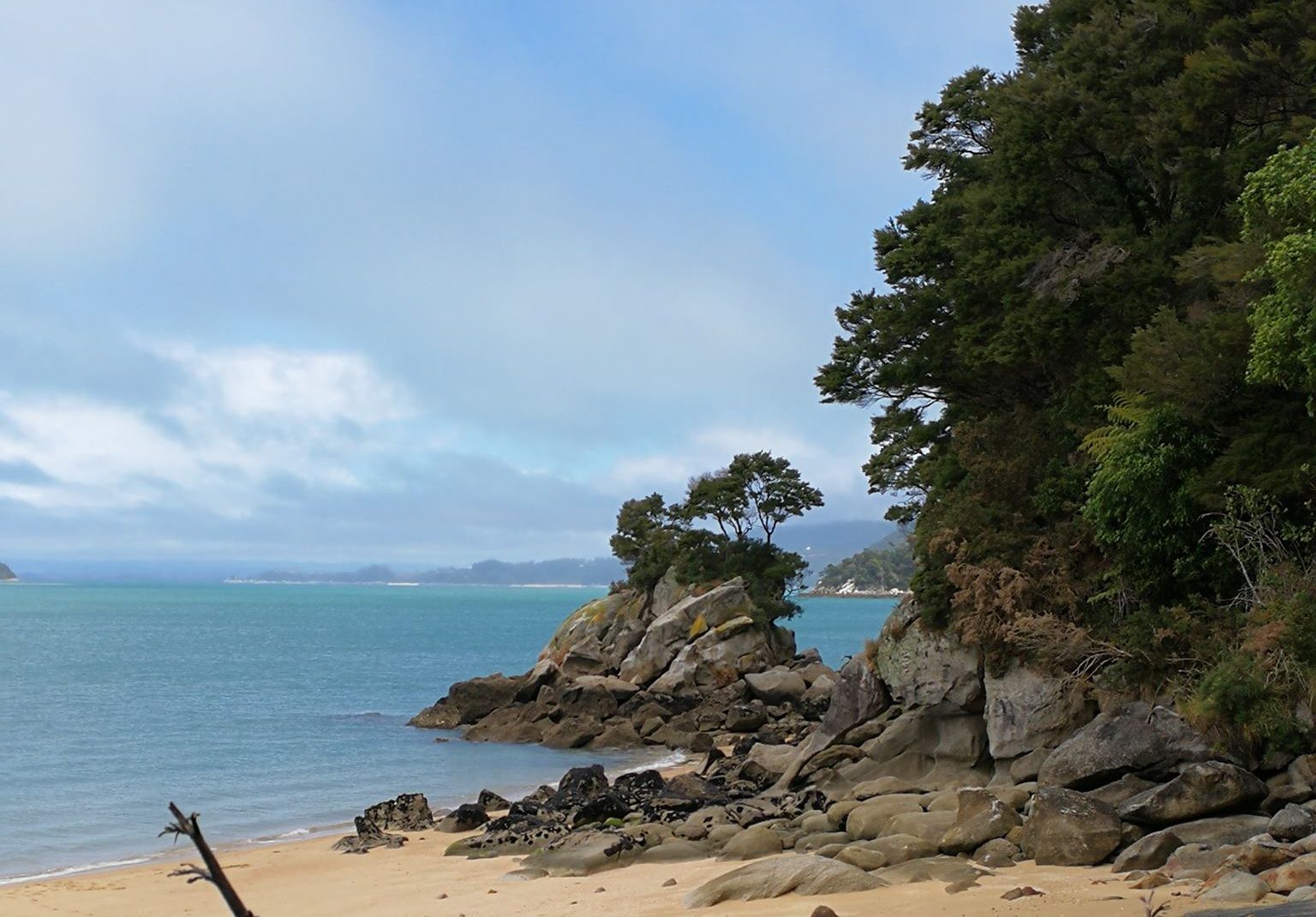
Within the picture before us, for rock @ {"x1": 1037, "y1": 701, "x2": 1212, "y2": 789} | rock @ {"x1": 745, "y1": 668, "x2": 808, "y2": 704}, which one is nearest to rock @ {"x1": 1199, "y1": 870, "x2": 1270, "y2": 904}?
rock @ {"x1": 1037, "y1": 701, "x2": 1212, "y2": 789}

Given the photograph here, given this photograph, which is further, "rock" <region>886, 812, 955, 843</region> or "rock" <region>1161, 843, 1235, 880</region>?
"rock" <region>886, 812, 955, 843</region>

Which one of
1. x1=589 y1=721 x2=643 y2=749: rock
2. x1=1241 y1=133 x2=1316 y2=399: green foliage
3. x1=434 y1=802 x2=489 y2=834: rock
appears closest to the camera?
x1=1241 y1=133 x2=1316 y2=399: green foliage

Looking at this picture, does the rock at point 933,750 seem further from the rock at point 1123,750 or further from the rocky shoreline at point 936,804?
the rock at point 1123,750

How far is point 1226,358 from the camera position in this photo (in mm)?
17969

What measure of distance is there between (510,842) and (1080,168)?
16.8m

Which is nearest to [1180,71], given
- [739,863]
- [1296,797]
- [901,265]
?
[901,265]

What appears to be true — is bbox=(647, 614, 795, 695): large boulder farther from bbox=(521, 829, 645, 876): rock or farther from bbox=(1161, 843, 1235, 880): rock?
bbox=(1161, 843, 1235, 880): rock

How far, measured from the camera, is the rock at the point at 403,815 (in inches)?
967

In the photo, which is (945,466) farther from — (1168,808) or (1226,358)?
(1168,808)

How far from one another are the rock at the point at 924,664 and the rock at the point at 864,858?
7.12 m

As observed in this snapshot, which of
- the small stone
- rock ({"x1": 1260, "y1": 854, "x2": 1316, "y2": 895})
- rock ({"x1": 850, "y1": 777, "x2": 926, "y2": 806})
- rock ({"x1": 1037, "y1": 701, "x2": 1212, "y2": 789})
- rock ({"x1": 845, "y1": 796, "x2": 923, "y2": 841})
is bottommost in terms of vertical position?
rock ({"x1": 850, "y1": 777, "x2": 926, "y2": 806})

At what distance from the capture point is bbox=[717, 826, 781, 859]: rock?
17.7 meters

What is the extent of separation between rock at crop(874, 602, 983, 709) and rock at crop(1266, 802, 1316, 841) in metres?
8.49

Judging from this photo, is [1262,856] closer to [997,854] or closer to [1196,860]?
[1196,860]
